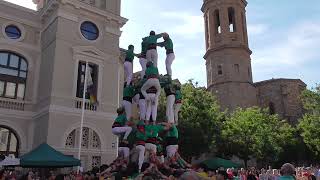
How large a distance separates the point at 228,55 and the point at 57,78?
34868 millimetres

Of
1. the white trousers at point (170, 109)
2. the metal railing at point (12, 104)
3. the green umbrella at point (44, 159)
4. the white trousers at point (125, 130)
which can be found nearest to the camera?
the white trousers at point (125, 130)

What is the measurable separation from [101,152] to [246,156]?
19.5m

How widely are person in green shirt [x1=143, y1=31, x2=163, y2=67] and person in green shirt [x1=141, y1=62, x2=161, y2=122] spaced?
41.8 inches

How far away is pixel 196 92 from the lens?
3691cm

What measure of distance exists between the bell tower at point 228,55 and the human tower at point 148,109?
122ft

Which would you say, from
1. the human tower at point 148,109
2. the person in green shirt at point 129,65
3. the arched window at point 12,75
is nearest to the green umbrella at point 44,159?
the human tower at point 148,109

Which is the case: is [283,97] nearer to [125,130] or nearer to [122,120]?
[122,120]

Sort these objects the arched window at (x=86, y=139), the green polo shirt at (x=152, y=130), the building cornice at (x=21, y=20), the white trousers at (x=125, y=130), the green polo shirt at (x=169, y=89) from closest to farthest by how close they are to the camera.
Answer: the green polo shirt at (x=152, y=130) < the white trousers at (x=125, y=130) < the green polo shirt at (x=169, y=89) < the arched window at (x=86, y=139) < the building cornice at (x=21, y=20)

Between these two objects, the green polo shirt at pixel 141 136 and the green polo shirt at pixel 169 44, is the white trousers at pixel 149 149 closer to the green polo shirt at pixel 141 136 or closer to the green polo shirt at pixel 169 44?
the green polo shirt at pixel 141 136

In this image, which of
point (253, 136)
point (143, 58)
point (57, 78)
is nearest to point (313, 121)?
point (253, 136)

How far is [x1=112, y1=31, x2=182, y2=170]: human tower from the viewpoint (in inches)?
596

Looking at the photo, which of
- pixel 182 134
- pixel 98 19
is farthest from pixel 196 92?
pixel 98 19

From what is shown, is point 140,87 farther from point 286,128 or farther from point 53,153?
point 286,128

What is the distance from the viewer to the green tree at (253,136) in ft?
130
